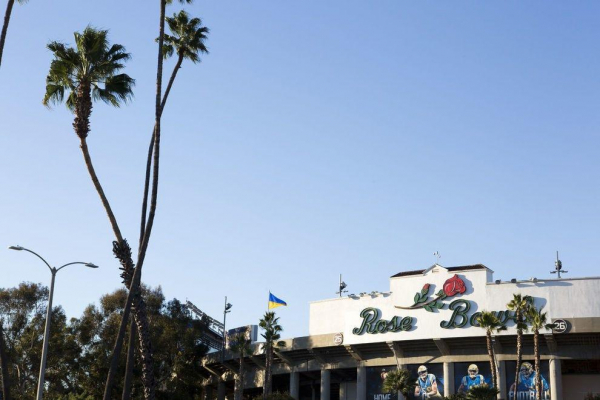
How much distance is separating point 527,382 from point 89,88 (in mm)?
41169

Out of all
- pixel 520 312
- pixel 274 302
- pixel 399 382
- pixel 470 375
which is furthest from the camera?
pixel 274 302

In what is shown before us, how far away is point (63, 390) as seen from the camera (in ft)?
250

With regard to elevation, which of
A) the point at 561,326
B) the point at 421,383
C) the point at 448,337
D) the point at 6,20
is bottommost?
the point at 421,383

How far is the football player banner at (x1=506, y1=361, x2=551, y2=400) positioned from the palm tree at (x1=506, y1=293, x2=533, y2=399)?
1328 mm

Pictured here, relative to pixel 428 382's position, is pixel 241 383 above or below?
above

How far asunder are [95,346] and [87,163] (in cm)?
4304

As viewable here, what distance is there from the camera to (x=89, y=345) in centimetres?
7662

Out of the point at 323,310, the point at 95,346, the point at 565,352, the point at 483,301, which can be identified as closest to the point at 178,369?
the point at 95,346

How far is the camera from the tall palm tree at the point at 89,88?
121 ft

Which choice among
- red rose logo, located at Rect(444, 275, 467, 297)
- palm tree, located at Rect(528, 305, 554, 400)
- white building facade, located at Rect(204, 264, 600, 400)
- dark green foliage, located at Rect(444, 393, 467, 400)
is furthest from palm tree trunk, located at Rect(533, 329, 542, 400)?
red rose logo, located at Rect(444, 275, 467, 297)

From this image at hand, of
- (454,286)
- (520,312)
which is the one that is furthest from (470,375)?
(520,312)

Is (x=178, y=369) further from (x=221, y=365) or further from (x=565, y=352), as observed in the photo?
(x=565, y=352)

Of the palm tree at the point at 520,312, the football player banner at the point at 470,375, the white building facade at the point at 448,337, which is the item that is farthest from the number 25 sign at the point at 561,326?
the football player banner at the point at 470,375

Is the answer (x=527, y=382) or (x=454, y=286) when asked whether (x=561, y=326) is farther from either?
(x=454, y=286)
